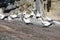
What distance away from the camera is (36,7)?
11.7m

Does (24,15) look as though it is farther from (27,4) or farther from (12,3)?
(12,3)

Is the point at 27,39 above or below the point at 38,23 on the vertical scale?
above

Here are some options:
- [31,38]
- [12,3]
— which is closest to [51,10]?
[12,3]

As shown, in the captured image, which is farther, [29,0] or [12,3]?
[12,3]

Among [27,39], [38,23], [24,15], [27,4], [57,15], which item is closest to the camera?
[27,39]

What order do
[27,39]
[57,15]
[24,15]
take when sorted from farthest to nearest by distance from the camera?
[57,15] → [24,15] → [27,39]

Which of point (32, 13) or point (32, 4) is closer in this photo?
point (32, 13)

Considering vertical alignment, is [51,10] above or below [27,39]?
below

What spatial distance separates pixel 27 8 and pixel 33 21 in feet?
6.40

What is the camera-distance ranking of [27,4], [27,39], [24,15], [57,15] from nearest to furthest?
[27,39], [24,15], [27,4], [57,15]

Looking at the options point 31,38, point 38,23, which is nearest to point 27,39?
point 31,38

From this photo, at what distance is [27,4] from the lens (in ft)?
→ 38.1

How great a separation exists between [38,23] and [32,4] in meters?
2.71

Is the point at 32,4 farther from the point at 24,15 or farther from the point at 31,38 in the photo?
the point at 31,38
